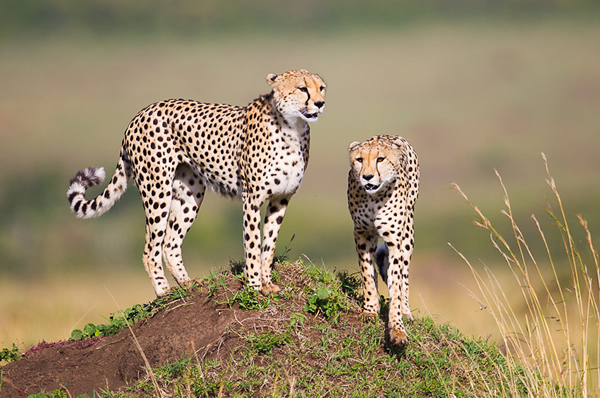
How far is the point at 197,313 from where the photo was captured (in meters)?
6.12

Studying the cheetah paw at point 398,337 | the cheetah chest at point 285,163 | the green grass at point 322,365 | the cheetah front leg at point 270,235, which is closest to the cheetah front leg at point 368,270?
the green grass at point 322,365

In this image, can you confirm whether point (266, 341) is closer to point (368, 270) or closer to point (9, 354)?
point (368, 270)

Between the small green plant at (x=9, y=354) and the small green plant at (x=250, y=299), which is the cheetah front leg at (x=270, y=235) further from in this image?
the small green plant at (x=9, y=354)

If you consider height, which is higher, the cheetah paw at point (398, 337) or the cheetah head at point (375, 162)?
the cheetah head at point (375, 162)

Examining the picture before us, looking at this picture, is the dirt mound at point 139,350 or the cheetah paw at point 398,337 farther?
the dirt mound at point 139,350

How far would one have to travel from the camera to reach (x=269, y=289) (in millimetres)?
6043


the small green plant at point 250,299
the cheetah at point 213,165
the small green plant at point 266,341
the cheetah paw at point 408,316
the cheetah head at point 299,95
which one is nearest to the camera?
the cheetah head at point 299,95

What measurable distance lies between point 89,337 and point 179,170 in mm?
1787

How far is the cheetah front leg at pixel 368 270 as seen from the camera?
6.08 metres

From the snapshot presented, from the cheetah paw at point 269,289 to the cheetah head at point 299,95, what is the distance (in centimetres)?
137

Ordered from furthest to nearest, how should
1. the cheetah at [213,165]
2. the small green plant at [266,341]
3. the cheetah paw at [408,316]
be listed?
the cheetah paw at [408,316], the cheetah at [213,165], the small green plant at [266,341]

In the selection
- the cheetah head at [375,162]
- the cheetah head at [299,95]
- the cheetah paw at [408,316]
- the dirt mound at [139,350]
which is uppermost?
the cheetah head at [299,95]

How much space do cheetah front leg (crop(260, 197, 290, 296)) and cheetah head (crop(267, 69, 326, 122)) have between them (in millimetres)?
738

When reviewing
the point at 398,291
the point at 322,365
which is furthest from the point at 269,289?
the point at 398,291
